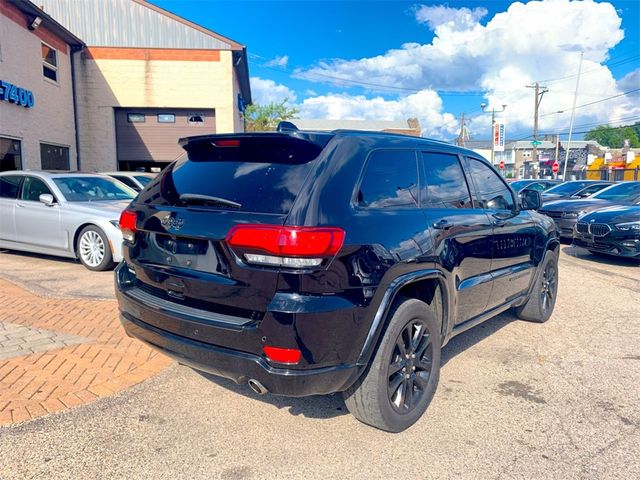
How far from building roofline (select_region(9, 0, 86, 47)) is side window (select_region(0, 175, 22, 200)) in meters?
7.83

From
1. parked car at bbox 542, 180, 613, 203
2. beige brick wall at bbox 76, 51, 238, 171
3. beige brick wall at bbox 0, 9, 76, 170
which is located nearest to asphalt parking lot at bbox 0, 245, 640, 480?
parked car at bbox 542, 180, 613, 203

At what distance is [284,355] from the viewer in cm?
237

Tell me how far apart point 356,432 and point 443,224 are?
1.52 meters

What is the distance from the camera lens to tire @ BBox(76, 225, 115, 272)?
6.85 meters

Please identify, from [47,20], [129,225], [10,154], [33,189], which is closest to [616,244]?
[129,225]

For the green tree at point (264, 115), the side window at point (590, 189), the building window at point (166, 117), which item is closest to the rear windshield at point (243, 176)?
the side window at point (590, 189)

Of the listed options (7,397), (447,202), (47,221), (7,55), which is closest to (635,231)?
(447,202)

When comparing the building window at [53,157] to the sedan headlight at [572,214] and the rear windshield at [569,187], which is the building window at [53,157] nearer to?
the sedan headlight at [572,214]

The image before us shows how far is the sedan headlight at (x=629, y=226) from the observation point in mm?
8352

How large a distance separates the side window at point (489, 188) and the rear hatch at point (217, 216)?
1948 millimetres

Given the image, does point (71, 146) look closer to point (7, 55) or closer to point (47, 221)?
point (7, 55)

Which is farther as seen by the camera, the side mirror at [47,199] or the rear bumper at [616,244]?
the rear bumper at [616,244]

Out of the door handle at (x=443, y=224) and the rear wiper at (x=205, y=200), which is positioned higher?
the rear wiper at (x=205, y=200)

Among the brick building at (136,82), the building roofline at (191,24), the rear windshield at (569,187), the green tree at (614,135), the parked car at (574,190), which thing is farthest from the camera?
the green tree at (614,135)
